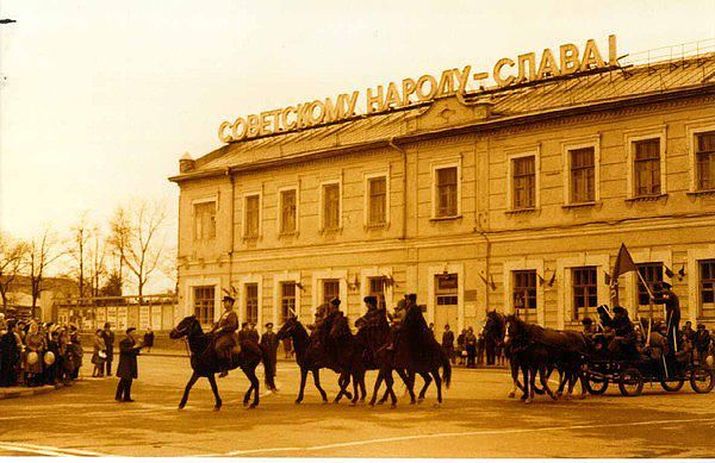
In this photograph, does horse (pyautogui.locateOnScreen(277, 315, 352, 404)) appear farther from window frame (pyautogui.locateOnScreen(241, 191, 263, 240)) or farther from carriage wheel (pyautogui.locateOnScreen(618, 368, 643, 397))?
window frame (pyautogui.locateOnScreen(241, 191, 263, 240))

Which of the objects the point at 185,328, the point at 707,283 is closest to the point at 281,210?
the point at 707,283

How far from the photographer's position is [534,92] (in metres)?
37.2

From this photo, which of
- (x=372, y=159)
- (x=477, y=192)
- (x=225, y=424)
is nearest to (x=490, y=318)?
(x=225, y=424)

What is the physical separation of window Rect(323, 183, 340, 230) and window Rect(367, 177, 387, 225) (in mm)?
1631

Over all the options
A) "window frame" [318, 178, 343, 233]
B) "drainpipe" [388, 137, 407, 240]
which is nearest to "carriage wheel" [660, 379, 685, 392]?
"drainpipe" [388, 137, 407, 240]

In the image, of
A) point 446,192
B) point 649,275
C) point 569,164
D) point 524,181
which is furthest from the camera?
point 446,192

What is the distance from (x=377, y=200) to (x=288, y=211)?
4.85 meters

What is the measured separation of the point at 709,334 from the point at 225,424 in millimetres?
15854

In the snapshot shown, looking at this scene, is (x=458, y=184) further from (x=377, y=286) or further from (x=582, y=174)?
(x=377, y=286)

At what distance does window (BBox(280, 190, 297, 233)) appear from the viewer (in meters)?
42.7

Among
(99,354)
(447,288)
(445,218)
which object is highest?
(445,218)

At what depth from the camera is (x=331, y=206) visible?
1630 inches

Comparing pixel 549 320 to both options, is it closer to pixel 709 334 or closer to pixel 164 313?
pixel 709 334

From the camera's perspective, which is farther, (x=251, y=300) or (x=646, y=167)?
(x=251, y=300)
